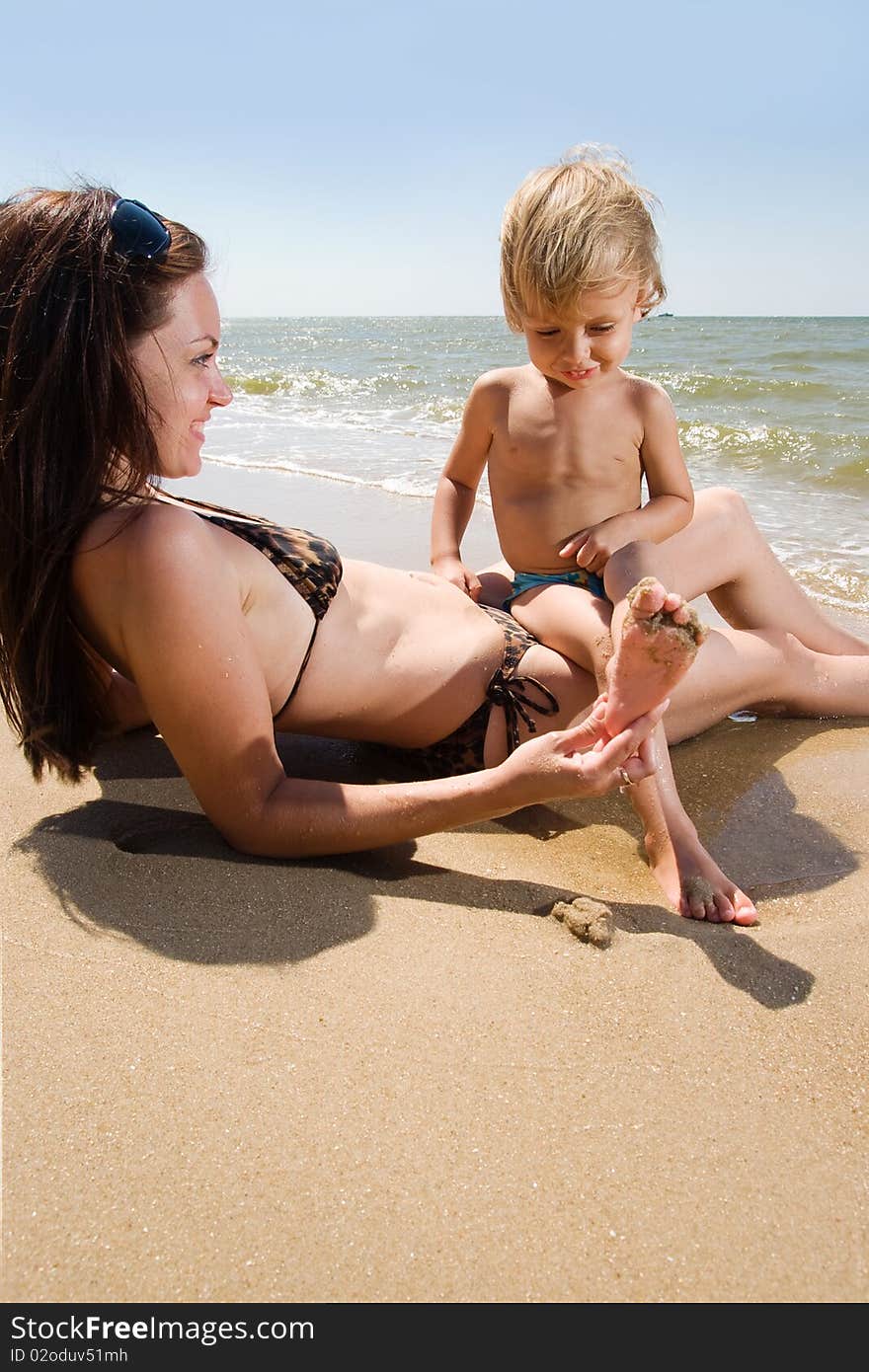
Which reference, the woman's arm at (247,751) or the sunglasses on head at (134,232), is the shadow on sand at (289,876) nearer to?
the woman's arm at (247,751)

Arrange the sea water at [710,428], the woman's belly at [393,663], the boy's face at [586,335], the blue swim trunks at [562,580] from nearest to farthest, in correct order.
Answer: the woman's belly at [393,663] < the boy's face at [586,335] < the blue swim trunks at [562,580] < the sea water at [710,428]

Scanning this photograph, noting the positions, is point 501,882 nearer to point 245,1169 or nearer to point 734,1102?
point 734,1102

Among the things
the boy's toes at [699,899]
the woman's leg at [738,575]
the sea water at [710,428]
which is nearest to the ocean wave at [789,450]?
the sea water at [710,428]

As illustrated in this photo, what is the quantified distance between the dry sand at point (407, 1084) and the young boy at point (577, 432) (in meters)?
0.55

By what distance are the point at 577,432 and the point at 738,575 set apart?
68 centimetres

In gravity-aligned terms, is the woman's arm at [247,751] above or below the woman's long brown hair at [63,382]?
below

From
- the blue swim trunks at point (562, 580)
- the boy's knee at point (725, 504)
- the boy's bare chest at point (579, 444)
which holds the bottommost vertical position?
the blue swim trunks at point (562, 580)

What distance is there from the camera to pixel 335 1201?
1241mm

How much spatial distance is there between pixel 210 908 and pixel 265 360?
21.8 meters

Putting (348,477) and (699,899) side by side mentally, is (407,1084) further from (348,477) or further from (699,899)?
(348,477)

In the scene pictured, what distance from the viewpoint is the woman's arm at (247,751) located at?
1.71 metres
